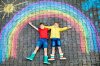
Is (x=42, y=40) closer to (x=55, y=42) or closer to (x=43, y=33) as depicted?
(x=43, y=33)

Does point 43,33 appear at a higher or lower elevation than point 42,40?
higher

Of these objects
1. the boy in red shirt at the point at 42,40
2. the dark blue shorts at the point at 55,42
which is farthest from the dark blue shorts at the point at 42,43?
the dark blue shorts at the point at 55,42

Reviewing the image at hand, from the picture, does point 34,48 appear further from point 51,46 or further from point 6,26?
point 6,26

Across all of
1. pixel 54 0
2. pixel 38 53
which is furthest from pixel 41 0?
pixel 38 53

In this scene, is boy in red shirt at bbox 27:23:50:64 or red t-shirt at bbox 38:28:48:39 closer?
boy in red shirt at bbox 27:23:50:64

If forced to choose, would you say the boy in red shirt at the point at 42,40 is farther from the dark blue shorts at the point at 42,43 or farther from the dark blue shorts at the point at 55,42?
the dark blue shorts at the point at 55,42

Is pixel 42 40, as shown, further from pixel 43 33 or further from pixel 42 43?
pixel 43 33

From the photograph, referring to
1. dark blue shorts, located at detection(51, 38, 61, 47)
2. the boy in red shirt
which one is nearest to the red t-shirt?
the boy in red shirt

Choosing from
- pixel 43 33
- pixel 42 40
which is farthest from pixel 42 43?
pixel 43 33

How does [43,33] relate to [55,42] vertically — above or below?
above

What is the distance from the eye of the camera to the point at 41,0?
8906 millimetres

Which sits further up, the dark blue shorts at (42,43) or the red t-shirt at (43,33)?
the red t-shirt at (43,33)

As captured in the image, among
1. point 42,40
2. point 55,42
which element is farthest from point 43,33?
point 55,42

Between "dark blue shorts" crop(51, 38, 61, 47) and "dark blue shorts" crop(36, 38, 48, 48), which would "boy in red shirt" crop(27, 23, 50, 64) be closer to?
"dark blue shorts" crop(36, 38, 48, 48)
